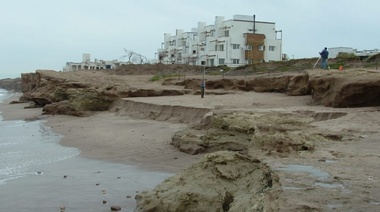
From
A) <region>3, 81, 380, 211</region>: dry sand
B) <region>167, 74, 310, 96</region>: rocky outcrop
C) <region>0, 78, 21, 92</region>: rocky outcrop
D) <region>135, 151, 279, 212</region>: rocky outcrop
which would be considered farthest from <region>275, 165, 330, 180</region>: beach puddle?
<region>0, 78, 21, 92</region>: rocky outcrop

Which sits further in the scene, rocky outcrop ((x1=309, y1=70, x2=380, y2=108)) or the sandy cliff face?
the sandy cliff face

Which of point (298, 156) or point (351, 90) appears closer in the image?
point (298, 156)

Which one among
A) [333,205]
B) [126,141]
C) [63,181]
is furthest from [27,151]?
[333,205]

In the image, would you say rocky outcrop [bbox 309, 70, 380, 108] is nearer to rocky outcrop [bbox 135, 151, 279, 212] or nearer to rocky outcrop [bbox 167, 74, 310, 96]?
rocky outcrop [bbox 167, 74, 310, 96]

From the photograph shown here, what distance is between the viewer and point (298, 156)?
23.1 feet

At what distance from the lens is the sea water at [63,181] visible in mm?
7609

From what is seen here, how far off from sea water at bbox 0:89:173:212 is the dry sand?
0.72m

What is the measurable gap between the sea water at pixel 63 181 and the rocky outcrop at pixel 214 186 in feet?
2.79

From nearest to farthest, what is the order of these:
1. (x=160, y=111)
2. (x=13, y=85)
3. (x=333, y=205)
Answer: (x=333, y=205), (x=160, y=111), (x=13, y=85)

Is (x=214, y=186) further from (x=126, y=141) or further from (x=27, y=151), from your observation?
(x=27, y=151)

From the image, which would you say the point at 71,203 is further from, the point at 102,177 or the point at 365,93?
the point at 365,93

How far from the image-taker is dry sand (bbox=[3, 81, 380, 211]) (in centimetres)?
477

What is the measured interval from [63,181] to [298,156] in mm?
4712

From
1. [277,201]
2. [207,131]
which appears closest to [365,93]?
[207,131]
